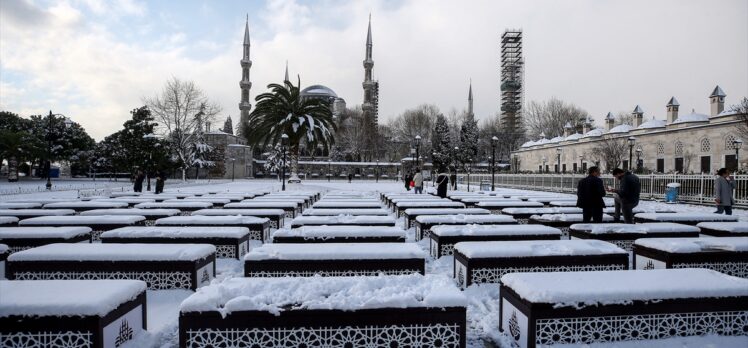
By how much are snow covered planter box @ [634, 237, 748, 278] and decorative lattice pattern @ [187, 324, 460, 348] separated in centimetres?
403

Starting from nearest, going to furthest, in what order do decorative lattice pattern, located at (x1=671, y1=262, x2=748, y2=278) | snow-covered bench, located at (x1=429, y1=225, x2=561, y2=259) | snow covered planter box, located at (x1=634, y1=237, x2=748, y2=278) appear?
1. snow covered planter box, located at (x1=634, y1=237, x2=748, y2=278)
2. decorative lattice pattern, located at (x1=671, y1=262, x2=748, y2=278)
3. snow-covered bench, located at (x1=429, y1=225, x2=561, y2=259)

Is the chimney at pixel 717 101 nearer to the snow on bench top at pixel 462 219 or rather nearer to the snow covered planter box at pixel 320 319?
the snow on bench top at pixel 462 219

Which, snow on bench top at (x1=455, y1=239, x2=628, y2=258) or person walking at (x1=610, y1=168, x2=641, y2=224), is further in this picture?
person walking at (x1=610, y1=168, x2=641, y2=224)

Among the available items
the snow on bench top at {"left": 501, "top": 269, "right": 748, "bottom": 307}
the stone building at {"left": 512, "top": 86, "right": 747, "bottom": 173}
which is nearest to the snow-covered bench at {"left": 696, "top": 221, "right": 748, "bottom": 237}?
the snow on bench top at {"left": 501, "top": 269, "right": 748, "bottom": 307}

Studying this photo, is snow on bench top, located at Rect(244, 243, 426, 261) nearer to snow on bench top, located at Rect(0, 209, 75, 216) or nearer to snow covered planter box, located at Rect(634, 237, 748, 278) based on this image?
snow covered planter box, located at Rect(634, 237, 748, 278)

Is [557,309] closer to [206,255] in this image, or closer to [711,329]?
[711,329]

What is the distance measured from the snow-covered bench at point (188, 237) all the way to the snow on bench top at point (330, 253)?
6.01ft

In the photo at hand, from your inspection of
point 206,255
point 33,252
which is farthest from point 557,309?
point 33,252

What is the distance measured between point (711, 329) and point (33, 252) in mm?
7013

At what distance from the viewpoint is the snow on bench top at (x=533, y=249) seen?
525 centimetres

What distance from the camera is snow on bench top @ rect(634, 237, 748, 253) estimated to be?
17.9 feet

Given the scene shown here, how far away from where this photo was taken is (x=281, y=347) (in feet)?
9.72

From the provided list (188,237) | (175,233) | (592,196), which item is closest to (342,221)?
(188,237)

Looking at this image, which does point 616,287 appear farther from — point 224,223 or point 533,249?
point 224,223
